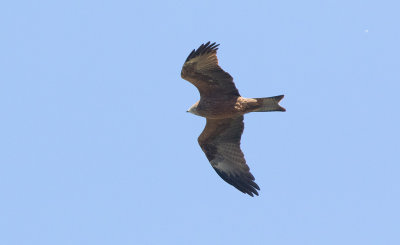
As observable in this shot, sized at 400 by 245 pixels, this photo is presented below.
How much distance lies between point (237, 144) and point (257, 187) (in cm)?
100

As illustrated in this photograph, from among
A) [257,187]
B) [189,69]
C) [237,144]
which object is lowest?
[257,187]

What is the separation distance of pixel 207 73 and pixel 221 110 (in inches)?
31.4

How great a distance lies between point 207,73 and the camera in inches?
517

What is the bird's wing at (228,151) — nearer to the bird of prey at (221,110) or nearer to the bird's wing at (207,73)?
the bird of prey at (221,110)

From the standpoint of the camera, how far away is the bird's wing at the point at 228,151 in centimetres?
1412

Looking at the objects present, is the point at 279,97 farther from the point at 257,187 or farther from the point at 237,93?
the point at 257,187

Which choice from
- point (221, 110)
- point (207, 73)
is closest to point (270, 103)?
point (221, 110)

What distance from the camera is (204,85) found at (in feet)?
43.8

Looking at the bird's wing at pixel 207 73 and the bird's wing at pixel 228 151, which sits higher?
the bird's wing at pixel 207 73

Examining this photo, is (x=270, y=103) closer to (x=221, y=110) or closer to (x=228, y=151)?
(x=221, y=110)

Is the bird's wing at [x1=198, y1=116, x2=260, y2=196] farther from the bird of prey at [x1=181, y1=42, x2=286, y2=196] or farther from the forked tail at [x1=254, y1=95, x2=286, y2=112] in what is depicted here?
the forked tail at [x1=254, y1=95, x2=286, y2=112]

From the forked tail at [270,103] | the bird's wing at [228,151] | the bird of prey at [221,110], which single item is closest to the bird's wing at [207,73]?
the bird of prey at [221,110]

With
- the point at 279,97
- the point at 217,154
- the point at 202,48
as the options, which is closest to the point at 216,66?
the point at 202,48

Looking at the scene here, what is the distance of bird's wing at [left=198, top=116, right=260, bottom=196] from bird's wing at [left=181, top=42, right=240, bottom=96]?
95cm
